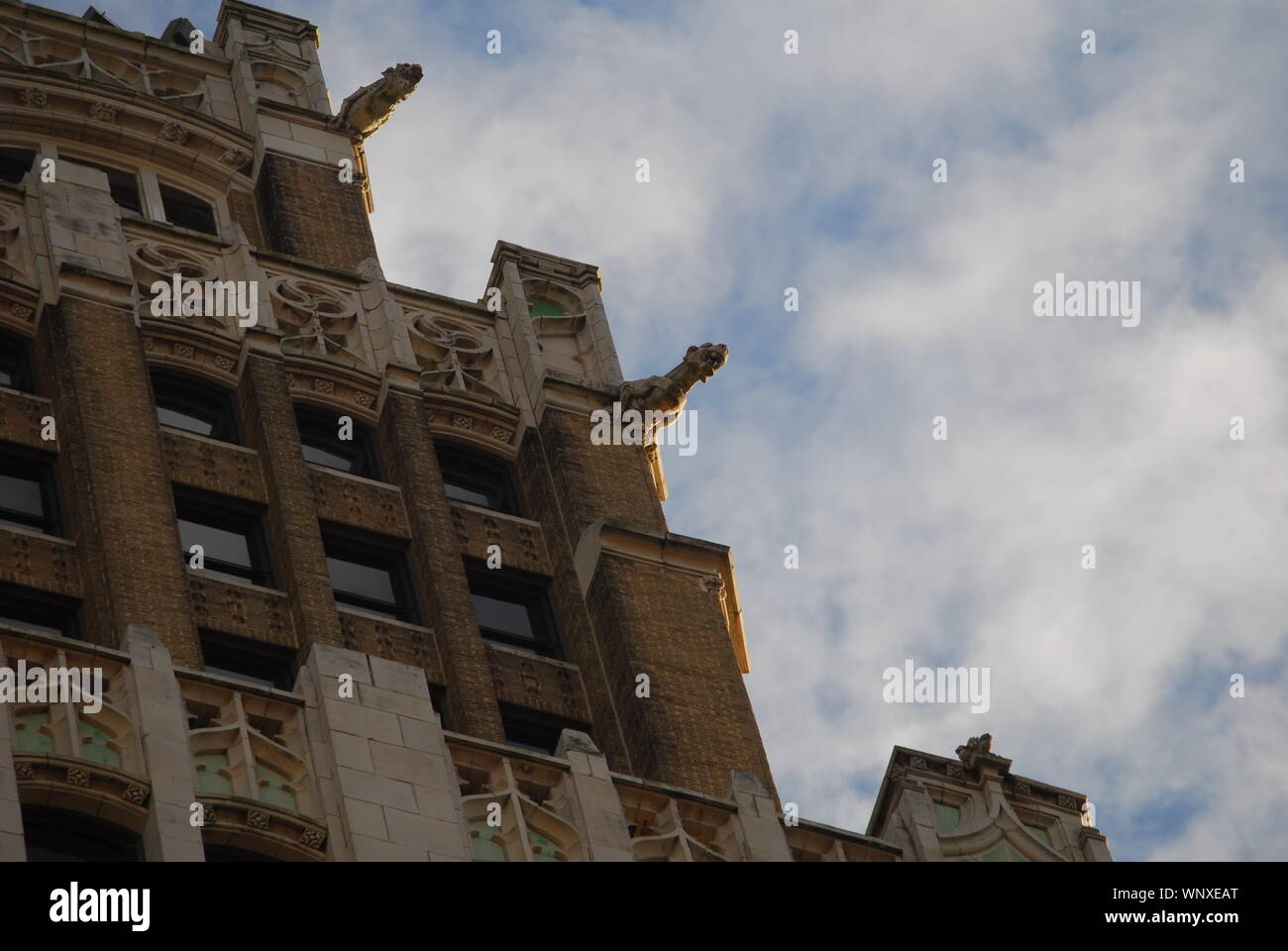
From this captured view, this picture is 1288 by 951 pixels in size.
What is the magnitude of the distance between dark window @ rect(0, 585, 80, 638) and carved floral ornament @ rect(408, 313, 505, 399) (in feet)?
25.9

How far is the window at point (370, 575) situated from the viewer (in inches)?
1323

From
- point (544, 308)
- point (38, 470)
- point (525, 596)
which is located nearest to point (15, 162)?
point (544, 308)

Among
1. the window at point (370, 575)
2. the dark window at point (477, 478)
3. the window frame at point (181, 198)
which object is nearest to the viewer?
the window at point (370, 575)

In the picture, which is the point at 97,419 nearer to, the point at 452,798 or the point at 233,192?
the point at 452,798

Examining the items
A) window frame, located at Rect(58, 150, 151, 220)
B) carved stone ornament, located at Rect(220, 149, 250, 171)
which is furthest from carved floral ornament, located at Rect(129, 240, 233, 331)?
carved stone ornament, located at Rect(220, 149, 250, 171)

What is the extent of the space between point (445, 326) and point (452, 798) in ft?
43.0

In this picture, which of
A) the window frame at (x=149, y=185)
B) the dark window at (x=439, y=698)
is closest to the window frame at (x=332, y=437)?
the dark window at (x=439, y=698)

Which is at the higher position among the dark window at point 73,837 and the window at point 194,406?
the window at point 194,406

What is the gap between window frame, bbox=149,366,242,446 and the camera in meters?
35.7

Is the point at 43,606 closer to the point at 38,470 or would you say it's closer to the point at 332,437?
the point at 38,470

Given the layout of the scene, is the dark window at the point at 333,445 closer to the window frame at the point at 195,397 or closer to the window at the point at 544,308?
the window frame at the point at 195,397

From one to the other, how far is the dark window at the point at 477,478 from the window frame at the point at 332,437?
945 millimetres

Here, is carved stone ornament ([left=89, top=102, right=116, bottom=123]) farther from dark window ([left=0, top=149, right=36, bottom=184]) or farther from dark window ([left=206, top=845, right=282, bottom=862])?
dark window ([left=206, top=845, right=282, bottom=862])
